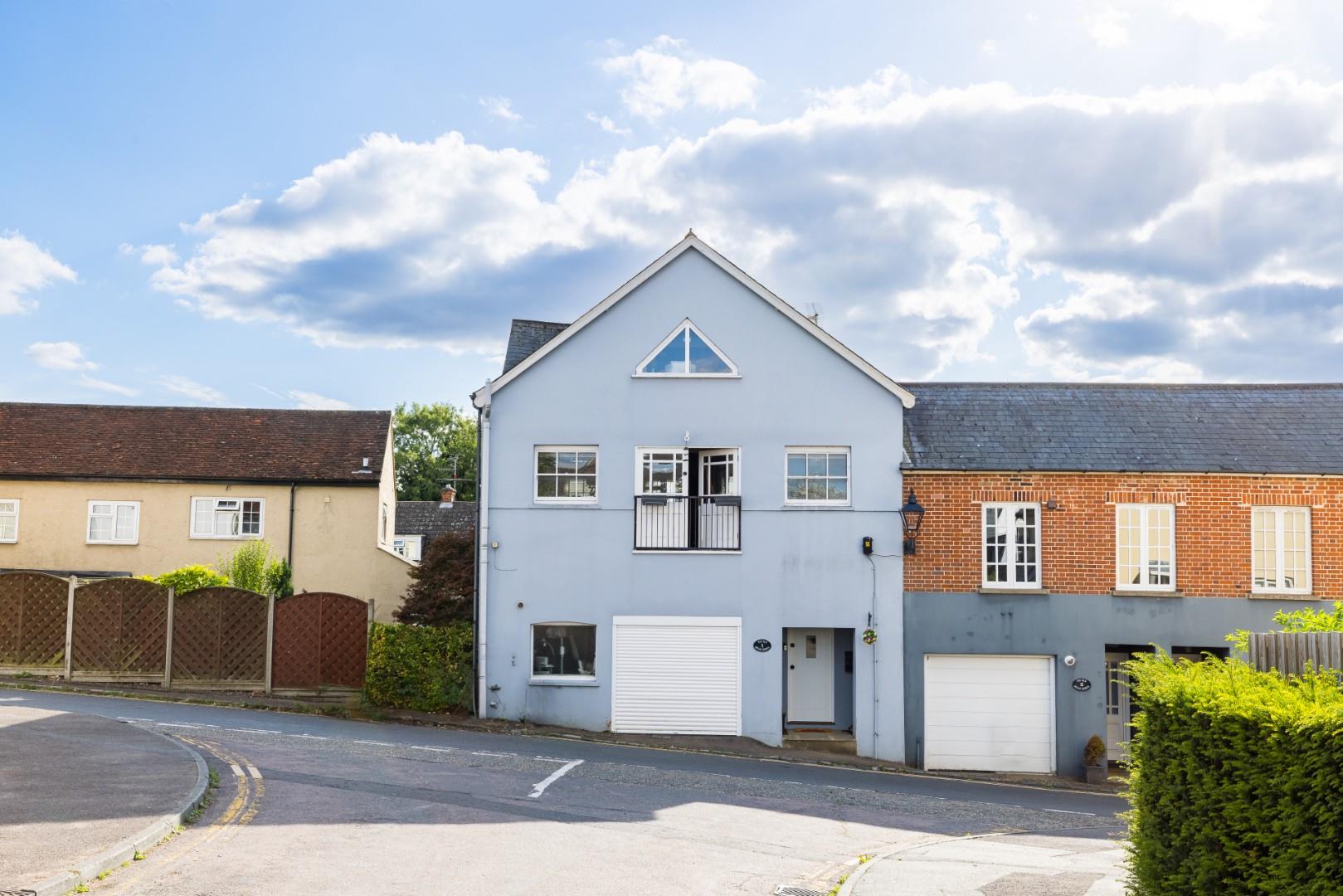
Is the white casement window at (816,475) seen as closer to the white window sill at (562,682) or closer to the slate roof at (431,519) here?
the white window sill at (562,682)

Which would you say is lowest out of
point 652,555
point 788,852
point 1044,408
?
point 788,852

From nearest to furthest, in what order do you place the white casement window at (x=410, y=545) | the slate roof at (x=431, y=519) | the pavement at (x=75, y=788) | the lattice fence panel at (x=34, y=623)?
the pavement at (x=75, y=788) → the lattice fence panel at (x=34, y=623) → the white casement window at (x=410, y=545) → the slate roof at (x=431, y=519)

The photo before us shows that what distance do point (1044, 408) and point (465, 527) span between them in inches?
1246

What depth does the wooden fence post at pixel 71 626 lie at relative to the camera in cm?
2408

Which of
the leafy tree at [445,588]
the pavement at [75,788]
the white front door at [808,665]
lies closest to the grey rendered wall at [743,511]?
the white front door at [808,665]

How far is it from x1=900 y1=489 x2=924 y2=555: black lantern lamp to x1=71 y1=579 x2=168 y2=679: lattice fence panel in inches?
596

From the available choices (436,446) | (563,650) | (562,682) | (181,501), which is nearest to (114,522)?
(181,501)

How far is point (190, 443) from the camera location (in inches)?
1294

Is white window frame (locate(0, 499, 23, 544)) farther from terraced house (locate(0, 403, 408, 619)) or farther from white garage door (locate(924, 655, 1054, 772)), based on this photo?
white garage door (locate(924, 655, 1054, 772))

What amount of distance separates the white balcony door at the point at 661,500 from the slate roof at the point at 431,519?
28.3m

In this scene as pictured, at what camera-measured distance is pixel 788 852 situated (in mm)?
11953

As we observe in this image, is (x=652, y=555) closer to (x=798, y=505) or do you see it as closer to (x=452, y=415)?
(x=798, y=505)

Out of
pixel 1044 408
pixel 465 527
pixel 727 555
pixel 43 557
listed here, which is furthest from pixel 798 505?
pixel 465 527

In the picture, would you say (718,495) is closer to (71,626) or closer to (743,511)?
(743,511)
